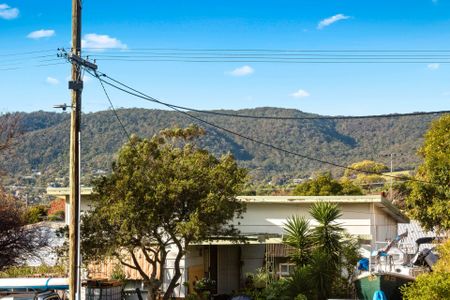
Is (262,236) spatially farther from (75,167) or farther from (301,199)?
(75,167)

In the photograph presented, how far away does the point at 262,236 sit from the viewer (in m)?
28.5

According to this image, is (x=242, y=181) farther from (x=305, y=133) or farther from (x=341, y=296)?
(x=305, y=133)

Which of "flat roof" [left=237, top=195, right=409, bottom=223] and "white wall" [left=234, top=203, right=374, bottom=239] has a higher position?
"flat roof" [left=237, top=195, right=409, bottom=223]

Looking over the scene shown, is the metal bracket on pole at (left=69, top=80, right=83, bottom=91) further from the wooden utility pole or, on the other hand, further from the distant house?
the distant house

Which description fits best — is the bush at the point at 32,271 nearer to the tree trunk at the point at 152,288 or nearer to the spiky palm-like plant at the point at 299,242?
the tree trunk at the point at 152,288

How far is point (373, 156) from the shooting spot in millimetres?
117875

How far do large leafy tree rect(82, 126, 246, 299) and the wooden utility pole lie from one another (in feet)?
13.8

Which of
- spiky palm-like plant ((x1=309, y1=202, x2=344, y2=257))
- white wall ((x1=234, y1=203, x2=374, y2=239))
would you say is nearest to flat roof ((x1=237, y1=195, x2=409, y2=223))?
white wall ((x1=234, y1=203, x2=374, y2=239))

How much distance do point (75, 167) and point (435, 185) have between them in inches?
854

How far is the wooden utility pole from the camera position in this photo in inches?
734

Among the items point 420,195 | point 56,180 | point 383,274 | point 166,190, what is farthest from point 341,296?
point 56,180

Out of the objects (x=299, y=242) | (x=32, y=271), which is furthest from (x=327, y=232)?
(x=32, y=271)

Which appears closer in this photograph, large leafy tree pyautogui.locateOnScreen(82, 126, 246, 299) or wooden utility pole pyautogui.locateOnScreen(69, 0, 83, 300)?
wooden utility pole pyautogui.locateOnScreen(69, 0, 83, 300)

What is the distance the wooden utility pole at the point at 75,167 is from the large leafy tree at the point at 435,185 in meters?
21.0
